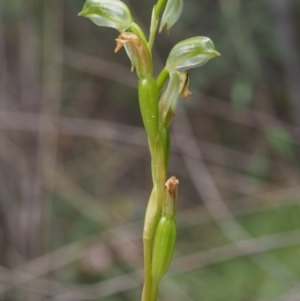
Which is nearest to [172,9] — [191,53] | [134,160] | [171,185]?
[191,53]

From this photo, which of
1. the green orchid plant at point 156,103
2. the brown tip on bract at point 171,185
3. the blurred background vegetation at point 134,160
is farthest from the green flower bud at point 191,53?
the blurred background vegetation at point 134,160

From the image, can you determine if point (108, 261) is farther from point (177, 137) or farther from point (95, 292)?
point (177, 137)

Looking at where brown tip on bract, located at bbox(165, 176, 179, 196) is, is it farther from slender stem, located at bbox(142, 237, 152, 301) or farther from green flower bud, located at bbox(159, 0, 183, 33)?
green flower bud, located at bbox(159, 0, 183, 33)

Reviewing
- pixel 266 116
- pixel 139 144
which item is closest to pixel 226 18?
pixel 266 116

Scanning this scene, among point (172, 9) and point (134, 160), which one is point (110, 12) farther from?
point (134, 160)

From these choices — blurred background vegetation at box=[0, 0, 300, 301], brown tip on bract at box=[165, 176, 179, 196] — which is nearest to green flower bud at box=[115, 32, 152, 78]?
brown tip on bract at box=[165, 176, 179, 196]
